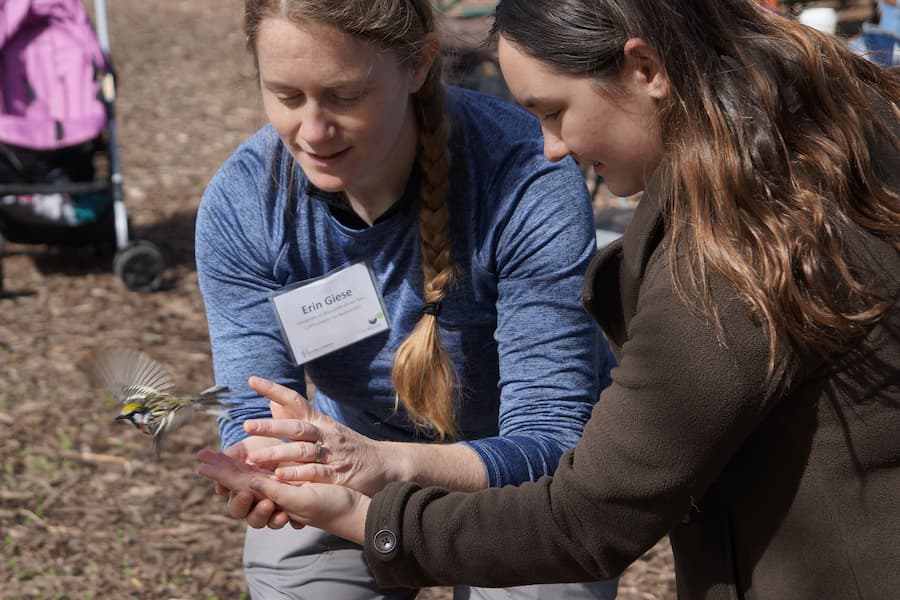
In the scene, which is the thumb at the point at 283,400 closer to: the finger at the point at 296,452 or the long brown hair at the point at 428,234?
the finger at the point at 296,452

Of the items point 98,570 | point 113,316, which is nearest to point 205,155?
point 113,316

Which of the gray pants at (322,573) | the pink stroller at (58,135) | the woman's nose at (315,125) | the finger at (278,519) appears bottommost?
the pink stroller at (58,135)

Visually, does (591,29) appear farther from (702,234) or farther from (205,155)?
(205,155)

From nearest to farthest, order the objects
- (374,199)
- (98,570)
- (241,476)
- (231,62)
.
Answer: (241,476) < (374,199) < (98,570) < (231,62)

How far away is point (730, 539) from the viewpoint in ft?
5.27

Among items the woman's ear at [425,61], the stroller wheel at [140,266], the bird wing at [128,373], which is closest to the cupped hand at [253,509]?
the bird wing at [128,373]

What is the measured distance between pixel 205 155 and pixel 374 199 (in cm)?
599

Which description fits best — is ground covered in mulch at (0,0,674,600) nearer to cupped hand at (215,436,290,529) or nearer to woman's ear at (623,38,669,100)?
cupped hand at (215,436,290,529)

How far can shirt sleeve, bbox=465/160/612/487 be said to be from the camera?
2113mm

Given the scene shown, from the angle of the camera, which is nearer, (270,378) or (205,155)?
(270,378)

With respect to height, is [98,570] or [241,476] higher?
[241,476]

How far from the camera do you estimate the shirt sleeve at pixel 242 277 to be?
87.9 inches

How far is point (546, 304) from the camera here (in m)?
2.13

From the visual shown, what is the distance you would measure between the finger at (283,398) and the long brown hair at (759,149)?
76 cm
